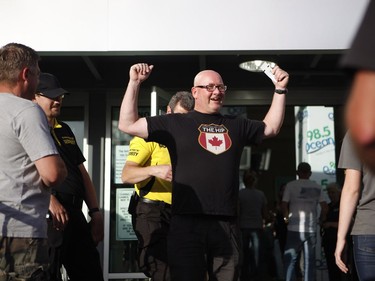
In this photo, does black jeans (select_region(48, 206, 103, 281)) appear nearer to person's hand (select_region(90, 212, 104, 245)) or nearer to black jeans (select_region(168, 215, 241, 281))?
person's hand (select_region(90, 212, 104, 245))

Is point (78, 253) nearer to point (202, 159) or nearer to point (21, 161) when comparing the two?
point (202, 159)

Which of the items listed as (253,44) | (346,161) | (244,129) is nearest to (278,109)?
(244,129)

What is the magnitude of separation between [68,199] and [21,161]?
5.37 ft

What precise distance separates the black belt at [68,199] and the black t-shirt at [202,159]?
2.98 feet

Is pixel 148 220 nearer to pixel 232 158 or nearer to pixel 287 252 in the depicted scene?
pixel 232 158

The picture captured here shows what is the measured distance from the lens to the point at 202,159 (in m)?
4.05

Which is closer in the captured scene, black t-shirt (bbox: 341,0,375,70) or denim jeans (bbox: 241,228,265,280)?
black t-shirt (bbox: 341,0,375,70)

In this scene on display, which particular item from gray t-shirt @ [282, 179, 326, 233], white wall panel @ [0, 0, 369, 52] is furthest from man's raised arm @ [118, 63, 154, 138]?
gray t-shirt @ [282, 179, 326, 233]

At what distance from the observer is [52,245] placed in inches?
170

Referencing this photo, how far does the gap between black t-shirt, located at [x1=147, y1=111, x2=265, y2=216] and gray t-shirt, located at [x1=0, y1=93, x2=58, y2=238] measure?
3.59 feet

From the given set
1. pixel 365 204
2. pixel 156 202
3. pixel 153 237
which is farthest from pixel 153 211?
pixel 365 204

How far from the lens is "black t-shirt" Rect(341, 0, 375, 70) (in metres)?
1.21

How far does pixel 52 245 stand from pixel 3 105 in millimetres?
1447

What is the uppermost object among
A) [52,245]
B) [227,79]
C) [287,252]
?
[227,79]
